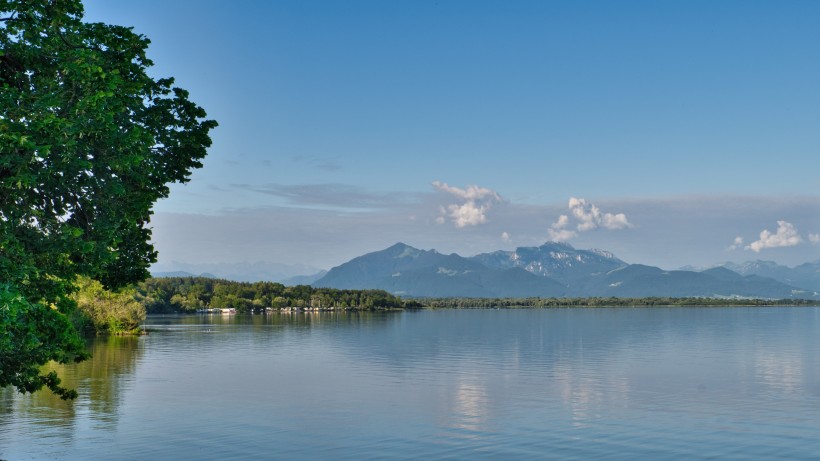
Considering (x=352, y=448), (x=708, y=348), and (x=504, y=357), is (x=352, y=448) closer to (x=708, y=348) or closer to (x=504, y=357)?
(x=504, y=357)

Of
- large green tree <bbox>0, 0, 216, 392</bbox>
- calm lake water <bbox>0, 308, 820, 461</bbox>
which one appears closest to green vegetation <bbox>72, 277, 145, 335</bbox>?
calm lake water <bbox>0, 308, 820, 461</bbox>

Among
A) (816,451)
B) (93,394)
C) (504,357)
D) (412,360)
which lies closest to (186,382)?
(93,394)

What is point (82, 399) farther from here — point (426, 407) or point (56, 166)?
point (56, 166)

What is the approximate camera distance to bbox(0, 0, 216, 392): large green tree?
26.4 meters

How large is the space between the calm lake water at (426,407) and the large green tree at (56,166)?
15.0 meters

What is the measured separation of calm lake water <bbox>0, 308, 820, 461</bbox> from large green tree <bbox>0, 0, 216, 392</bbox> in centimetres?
1503

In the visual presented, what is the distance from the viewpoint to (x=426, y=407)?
199ft

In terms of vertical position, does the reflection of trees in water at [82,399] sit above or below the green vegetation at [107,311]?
below

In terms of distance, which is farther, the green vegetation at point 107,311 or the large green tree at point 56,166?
the green vegetation at point 107,311

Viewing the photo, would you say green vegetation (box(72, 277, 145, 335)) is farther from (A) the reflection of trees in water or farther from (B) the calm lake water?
(A) the reflection of trees in water

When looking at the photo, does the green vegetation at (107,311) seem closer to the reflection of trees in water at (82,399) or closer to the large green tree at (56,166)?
the reflection of trees in water at (82,399)

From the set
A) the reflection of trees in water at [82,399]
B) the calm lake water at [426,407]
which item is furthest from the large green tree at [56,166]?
the reflection of trees in water at [82,399]

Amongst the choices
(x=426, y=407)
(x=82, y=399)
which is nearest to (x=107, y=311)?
(x=82, y=399)

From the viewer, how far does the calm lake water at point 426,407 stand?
45.0 m
